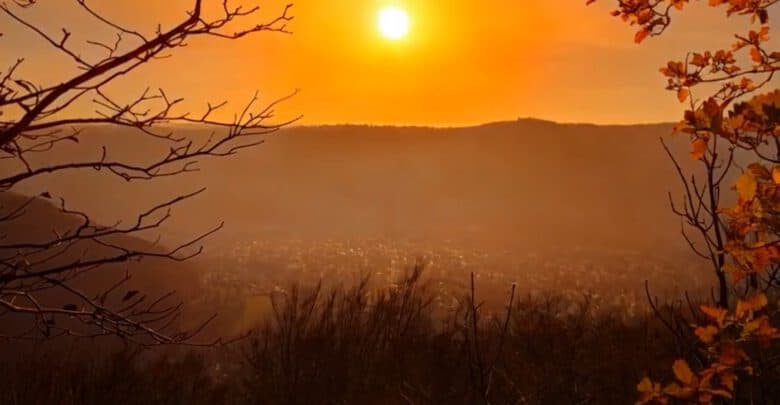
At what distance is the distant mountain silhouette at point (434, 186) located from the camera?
116ft

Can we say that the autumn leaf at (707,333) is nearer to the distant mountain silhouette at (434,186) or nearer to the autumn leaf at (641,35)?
the autumn leaf at (641,35)

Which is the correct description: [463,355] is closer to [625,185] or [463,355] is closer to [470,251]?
[470,251]

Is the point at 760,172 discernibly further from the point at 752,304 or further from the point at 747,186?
the point at 752,304

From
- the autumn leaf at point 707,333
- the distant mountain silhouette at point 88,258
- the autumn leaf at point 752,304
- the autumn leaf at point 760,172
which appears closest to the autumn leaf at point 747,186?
the autumn leaf at point 760,172

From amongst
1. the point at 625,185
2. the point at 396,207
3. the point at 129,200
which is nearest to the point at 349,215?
the point at 396,207

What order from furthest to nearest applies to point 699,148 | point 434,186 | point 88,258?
point 434,186 → point 88,258 → point 699,148

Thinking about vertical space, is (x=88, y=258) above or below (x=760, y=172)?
below

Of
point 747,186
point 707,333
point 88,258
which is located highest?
point 747,186

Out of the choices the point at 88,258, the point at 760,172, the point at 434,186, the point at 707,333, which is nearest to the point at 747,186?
the point at 760,172

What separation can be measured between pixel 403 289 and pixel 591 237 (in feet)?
92.3

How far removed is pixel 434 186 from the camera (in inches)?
1716

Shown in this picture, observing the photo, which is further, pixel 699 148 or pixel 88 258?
pixel 88 258

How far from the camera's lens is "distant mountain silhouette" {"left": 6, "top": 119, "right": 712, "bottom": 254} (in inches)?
1387

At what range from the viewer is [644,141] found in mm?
43719
